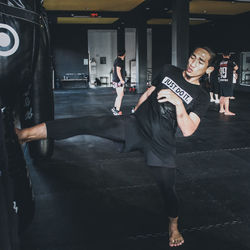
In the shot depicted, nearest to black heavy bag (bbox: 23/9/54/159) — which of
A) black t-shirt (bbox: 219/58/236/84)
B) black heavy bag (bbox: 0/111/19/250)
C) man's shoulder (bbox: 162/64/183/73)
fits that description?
man's shoulder (bbox: 162/64/183/73)

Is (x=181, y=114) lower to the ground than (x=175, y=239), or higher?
higher

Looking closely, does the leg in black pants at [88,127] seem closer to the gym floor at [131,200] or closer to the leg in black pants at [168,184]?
the leg in black pants at [168,184]

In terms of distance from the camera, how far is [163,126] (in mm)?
2344

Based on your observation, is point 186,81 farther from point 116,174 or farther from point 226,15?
point 226,15

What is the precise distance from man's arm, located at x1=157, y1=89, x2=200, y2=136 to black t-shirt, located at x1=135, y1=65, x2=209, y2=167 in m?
0.10

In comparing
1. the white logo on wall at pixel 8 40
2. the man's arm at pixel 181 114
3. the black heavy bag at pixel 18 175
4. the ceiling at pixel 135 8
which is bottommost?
the black heavy bag at pixel 18 175

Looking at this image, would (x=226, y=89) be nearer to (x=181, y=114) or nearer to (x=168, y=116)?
(x=168, y=116)

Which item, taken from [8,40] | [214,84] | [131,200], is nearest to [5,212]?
[8,40]

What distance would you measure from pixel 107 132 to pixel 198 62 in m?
0.92

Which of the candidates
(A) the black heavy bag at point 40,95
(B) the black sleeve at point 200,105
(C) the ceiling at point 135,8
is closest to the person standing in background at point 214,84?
(C) the ceiling at point 135,8

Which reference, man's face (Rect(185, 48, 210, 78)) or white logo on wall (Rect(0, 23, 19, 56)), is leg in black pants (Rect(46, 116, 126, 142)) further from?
white logo on wall (Rect(0, 23, 19, 56))

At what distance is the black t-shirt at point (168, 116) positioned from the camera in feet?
7.63

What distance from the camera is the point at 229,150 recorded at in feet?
16.3

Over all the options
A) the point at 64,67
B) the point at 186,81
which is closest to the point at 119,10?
the point at 64,67
